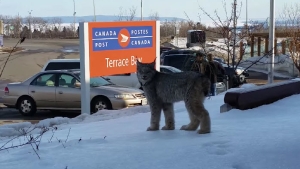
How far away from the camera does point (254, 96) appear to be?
902 cm

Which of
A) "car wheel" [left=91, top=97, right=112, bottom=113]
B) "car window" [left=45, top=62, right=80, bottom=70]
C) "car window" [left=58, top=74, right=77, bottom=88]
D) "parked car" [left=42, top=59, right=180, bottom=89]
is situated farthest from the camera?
"car window" [left=45, top=62, right=80, bottom=70]

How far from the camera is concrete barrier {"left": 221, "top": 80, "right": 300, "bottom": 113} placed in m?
8.68

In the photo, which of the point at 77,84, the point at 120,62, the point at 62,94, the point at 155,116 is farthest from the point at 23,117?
the point at 155,116

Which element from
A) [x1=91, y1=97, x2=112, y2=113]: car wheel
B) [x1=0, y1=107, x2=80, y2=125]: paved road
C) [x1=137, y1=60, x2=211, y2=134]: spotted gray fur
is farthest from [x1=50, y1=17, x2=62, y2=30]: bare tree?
[x1=137, y1=60, x2=211, y2=134]: spotted gray fur

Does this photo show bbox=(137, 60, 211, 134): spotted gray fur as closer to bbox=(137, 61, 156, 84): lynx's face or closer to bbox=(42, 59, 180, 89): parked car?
bbox=(137, 61, 156, 84): lynx's face

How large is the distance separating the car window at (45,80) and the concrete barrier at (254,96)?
25.7ft

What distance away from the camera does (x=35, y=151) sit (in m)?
5.60

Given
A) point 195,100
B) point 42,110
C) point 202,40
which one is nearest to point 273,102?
point 195,100

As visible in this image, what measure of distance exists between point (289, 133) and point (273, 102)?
3.78m

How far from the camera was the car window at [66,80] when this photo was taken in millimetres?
15531

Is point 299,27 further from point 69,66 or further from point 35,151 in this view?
point 35,151

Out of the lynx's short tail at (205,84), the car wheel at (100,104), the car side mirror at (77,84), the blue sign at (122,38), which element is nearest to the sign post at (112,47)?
the blue sign at (122,38)

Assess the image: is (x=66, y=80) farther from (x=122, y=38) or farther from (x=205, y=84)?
(x=205, y=84)

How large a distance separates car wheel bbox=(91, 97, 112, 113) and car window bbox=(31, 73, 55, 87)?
1657 mm
